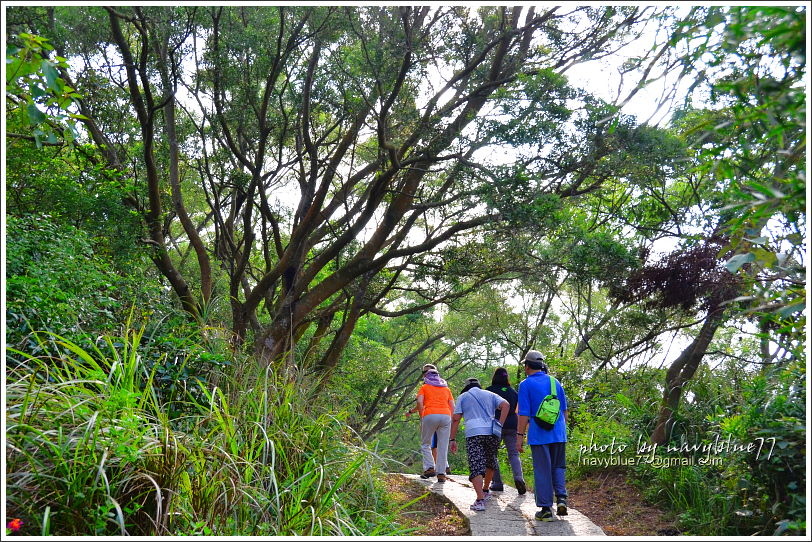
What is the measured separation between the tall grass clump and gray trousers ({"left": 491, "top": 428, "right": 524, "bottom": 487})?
2405mm

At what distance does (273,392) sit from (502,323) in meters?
16.3

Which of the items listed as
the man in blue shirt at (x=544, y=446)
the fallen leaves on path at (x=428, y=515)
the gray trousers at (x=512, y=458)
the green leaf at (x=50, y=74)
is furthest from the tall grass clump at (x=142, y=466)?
the gray trousers at (x=512, y=458)

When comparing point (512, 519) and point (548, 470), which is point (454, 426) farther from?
point (548, 470)

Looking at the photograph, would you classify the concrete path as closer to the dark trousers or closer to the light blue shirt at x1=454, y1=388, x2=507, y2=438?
the dark trousers

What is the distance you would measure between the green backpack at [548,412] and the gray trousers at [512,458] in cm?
131

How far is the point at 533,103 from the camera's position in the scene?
9.39 meters

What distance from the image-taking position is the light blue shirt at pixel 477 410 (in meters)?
7.21

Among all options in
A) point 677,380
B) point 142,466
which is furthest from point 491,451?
point 142,466

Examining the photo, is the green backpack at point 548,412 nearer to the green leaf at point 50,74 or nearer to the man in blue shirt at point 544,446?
the man in blue shirt at point 544,446

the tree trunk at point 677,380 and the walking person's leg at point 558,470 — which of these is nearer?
the walking person's leg at point 558,470

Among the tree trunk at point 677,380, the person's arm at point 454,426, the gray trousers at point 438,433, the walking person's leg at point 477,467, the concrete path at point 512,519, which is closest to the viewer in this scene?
the concrete path at point 512,519

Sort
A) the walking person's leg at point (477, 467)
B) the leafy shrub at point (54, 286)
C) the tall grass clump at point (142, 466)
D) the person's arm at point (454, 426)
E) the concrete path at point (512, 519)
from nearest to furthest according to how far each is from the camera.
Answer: the tall grass clump at point (142, 466)
the leafy shrub at point (54, 286)
the concrete path at point (512, 519)
the walking person's leg at point (477, 467)
the person's arm at point (454, 426)

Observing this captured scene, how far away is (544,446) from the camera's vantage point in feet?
20.8

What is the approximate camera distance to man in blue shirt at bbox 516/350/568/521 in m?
6.30
